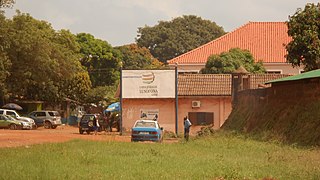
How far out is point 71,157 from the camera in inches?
805

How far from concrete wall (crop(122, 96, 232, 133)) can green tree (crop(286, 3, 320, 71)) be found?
40.5 feet

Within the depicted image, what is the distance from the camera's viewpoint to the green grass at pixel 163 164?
621 inches

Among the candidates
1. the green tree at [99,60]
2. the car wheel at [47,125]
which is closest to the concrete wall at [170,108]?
the car wheel at [47,125]

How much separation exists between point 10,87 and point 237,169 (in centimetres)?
4202

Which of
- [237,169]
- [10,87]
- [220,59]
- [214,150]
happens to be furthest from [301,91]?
[10,87]

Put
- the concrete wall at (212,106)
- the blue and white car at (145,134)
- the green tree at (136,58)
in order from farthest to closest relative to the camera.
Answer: the green tree at (136,58) → the concrete wall at (212,106) → the blue and white car at (145,134)

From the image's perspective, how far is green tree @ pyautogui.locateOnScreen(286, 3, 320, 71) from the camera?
3562 centimetres

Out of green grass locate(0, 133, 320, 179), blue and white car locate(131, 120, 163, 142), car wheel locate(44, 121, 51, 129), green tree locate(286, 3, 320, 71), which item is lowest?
green grass locate(0, 133, 320, 179)

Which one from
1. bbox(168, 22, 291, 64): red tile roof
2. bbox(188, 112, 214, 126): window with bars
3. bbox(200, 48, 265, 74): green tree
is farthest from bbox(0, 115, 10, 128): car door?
bbox(168, 22, 291, 64): red tile roof

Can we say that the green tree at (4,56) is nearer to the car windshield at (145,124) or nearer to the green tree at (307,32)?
the car windshield at (145,124)

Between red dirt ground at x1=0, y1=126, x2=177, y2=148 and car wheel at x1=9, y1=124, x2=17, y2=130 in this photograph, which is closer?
red dirt ground at x1=0, y1=126, x2=177, y2=148

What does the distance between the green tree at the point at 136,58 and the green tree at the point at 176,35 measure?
4.39 meters

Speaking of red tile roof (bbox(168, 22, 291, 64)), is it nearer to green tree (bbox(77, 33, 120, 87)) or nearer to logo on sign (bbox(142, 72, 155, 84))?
logo on sign (bbox(142, 72, 155, 84))

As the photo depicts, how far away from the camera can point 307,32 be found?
3556cm
